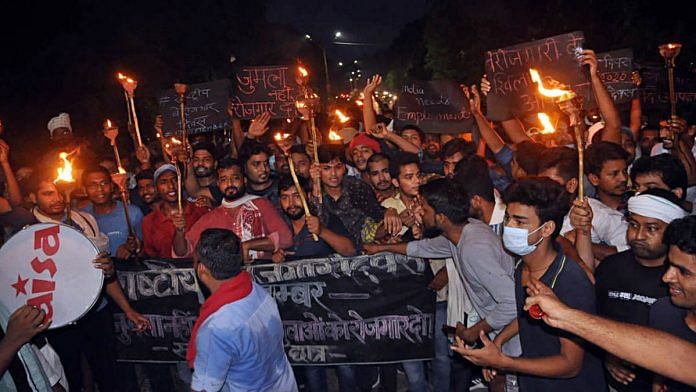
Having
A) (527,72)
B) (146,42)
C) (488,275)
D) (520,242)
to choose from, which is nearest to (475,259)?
(488,275)

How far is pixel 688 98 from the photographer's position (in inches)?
405

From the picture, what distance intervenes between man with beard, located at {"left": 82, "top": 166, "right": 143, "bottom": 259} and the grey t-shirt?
3.80 meters

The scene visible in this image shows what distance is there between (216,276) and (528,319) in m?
2.09

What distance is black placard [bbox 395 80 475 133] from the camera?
8867 millimetres

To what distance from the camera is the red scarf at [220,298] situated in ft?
11.9

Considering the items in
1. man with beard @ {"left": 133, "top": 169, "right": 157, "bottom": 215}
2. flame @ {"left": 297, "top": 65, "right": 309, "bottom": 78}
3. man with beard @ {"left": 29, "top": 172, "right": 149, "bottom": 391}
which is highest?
flame @ {"left": 297, "top": 65, "right": 309, "bottom": 78}

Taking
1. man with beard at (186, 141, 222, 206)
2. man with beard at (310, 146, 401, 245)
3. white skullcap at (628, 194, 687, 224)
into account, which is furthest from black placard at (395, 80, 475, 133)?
white skullcap at (628, 194, 687, 224)

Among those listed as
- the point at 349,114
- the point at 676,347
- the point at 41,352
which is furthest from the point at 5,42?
the point at 676,347

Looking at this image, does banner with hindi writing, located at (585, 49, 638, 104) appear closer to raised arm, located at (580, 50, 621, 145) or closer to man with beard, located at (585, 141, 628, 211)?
raised arm, located at (580, 50, 621, 145)

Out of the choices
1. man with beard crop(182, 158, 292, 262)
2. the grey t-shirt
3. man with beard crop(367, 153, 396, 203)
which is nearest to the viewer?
the grey t-shirt

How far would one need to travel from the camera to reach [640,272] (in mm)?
3715

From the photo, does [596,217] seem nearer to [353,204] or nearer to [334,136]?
[353,204]

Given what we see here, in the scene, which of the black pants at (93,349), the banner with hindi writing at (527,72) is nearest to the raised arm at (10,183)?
the black pants at (93,349)

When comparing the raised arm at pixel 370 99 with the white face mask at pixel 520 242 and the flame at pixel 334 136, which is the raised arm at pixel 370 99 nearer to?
the flame at pixel 334 136
